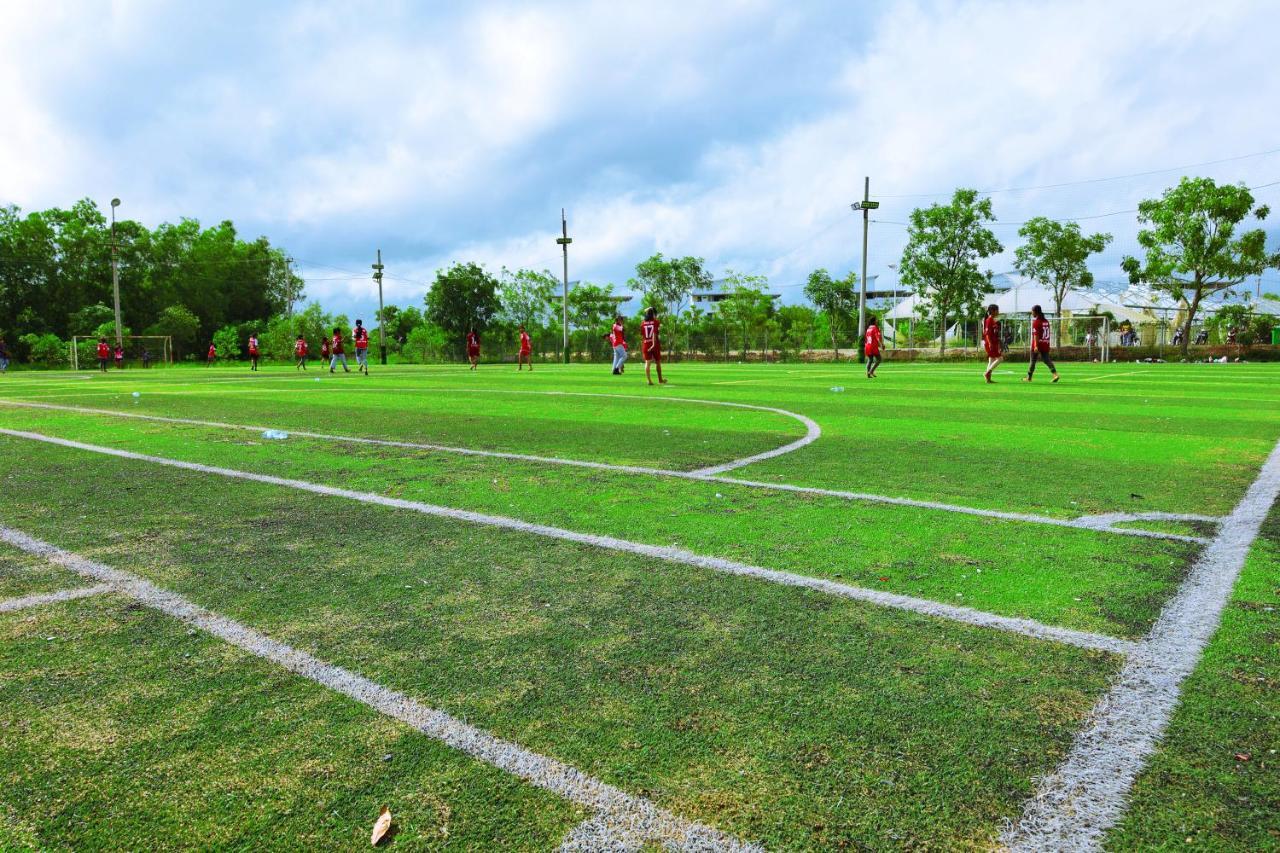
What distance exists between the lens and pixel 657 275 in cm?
5934

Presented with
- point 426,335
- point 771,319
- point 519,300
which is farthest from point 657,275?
point 426,335

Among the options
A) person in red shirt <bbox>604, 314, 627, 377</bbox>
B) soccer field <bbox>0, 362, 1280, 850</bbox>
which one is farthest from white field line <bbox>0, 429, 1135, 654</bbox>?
person in red shirt <bbox>604, 314, 627, 377</bbox>

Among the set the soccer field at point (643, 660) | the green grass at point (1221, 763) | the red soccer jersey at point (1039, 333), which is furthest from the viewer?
the red soccer jersey at point (1039, 333)

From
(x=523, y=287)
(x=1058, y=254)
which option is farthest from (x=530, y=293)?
(x=1058, y=254)

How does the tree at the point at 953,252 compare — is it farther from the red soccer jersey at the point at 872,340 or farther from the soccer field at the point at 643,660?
the soccer field at the point at 643,660

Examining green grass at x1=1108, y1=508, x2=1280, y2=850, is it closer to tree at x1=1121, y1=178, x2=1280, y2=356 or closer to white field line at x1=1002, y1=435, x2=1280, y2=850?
white field line at x1=1002, y1=435, x2=1280, y2=850

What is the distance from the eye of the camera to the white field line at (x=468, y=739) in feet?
6.74

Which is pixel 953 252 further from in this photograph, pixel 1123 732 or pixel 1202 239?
pixel 1123 732

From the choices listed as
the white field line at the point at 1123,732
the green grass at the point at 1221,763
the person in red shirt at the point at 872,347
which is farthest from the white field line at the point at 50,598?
the person in red shirt at the point at 872,347

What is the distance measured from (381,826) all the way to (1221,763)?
228 centimetres

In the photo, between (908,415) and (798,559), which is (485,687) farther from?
(908,415)

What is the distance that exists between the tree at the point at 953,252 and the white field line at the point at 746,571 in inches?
1717

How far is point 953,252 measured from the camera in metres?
46.1

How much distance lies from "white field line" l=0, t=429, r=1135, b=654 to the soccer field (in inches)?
0.9
